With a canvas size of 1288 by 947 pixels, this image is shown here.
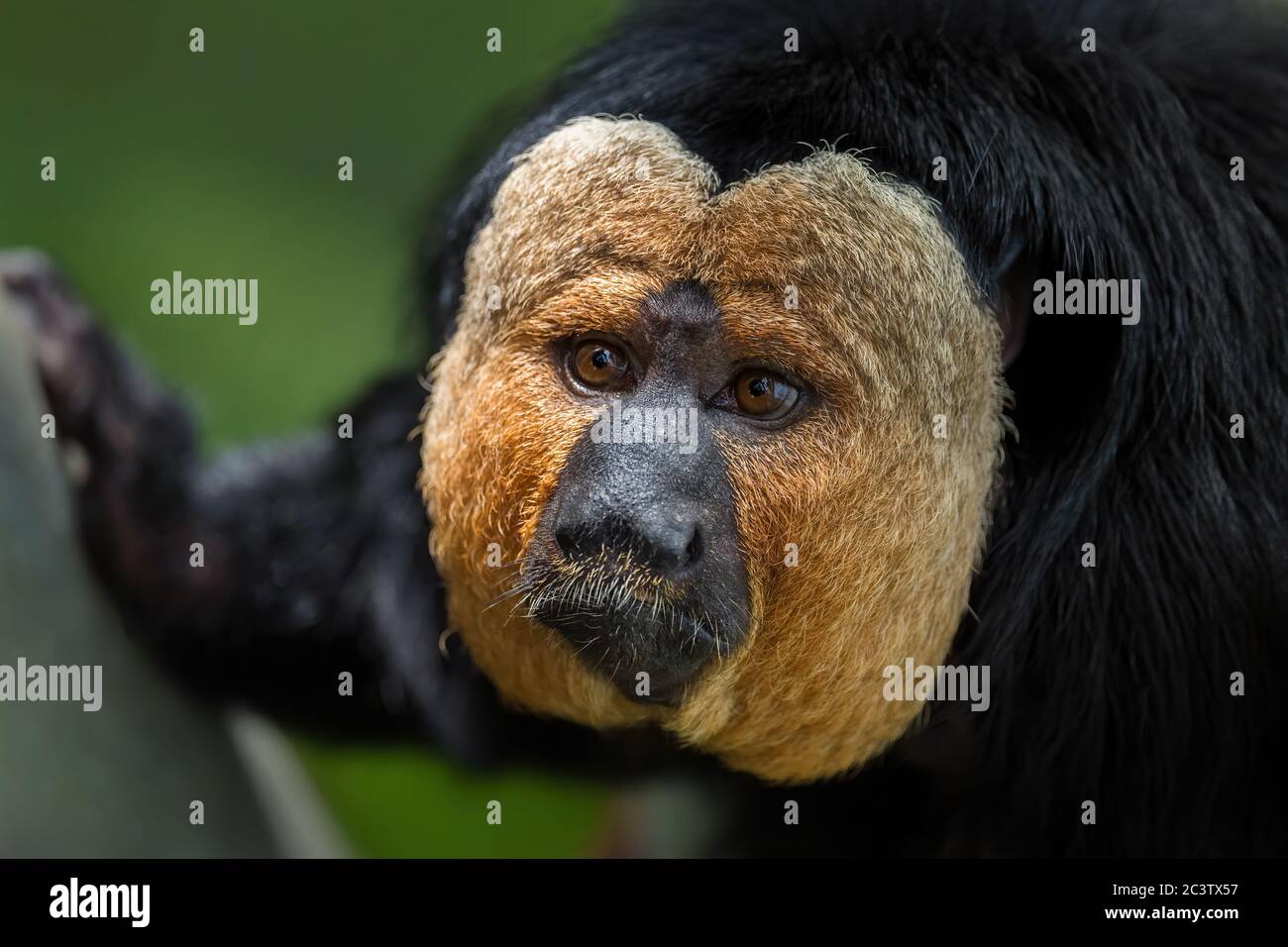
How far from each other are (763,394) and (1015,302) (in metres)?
0.63

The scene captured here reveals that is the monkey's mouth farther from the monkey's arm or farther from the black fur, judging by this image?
the monkey's arm

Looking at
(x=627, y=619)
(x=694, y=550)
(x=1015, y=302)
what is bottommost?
(x=627, y=619)

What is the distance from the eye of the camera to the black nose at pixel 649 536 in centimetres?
258

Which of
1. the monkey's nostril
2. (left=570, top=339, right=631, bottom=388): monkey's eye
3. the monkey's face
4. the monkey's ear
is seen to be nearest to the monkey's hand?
the monkey's face

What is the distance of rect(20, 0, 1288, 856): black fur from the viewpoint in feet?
9.27

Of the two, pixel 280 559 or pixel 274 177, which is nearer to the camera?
pixel 280 559

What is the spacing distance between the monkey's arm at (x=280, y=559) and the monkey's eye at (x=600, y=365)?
111 centimetres

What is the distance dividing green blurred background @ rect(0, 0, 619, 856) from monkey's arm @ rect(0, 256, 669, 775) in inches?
59.2

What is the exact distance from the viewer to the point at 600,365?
279 centimetres

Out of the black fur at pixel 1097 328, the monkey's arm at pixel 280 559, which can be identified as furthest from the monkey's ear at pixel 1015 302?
the monkey's arm at pixel 280 559

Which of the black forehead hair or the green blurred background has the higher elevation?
the green blurred background

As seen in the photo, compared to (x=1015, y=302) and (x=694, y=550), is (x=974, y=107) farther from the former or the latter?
(x=694, y=550)

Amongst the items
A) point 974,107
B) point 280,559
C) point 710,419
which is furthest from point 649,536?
point 280,559
